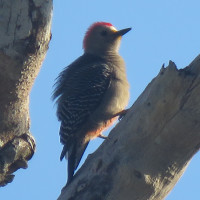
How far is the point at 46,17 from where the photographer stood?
18.0 feet

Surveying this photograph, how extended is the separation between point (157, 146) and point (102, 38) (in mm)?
5273

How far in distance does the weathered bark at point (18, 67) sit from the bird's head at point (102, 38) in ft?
13.4

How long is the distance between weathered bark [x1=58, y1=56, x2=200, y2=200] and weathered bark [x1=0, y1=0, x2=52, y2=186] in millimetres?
870

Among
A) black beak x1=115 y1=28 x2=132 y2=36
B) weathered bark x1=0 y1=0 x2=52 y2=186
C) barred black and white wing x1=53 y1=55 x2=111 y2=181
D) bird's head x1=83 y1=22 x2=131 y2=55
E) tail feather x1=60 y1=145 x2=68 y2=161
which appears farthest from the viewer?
black beak x1=115 y1=28 x2=132 y2=36

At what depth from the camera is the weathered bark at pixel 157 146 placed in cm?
510

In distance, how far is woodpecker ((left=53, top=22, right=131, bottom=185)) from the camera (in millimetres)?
7742

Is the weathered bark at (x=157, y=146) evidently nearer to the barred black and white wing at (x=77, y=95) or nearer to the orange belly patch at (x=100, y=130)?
the barred black and white wing at (x=77, y=95)

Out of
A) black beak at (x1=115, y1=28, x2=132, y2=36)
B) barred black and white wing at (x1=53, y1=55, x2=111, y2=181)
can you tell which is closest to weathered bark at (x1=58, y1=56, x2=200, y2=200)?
Answer: barred black and white wing at (x1=53, y1=55, x2=111, y2=181)

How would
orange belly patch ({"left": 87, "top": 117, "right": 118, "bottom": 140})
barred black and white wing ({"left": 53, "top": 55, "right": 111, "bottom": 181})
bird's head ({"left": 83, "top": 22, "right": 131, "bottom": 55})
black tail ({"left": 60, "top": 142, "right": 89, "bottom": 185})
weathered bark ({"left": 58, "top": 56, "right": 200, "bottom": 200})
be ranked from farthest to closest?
bird's head ({"left": 83, "top": 22, "right": 131, "bottom": 55}) → orange belly patch ({"left": 87, "top": 117, "right": 118, "bottom": 140}) → barred black and white wing ({"left": 53, "top": 55, "right": 111, "bottom": 181}) → black tail ({"left": 60, "top": 142, "right": 89, "bottom": 185}) → weathered bark ({"left": 58, "top": 56, "right": 200, "bottom": 200})

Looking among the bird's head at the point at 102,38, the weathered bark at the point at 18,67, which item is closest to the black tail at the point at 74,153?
the weathered bark at the point at 18,67

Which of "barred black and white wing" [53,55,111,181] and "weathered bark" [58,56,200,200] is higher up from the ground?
"barred black and white wing" [53,55,111,181]

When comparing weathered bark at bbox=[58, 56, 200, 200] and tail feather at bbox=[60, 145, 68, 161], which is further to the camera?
tail feather at bbox=[60, 145, 68, 161]

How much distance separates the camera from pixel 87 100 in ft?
26.2

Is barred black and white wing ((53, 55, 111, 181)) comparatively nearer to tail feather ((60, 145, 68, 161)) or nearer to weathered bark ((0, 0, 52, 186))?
tail feather ((60, 145, 68, 161))
